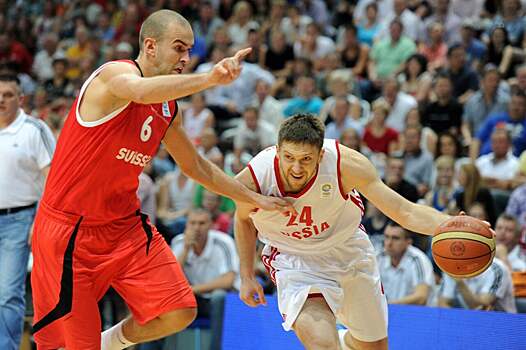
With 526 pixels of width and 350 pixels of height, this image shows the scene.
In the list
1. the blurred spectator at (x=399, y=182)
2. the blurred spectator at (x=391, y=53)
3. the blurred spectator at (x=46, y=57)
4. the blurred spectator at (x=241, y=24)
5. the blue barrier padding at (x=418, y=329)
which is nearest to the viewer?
the blue barrier padding at (x=418, y=329)

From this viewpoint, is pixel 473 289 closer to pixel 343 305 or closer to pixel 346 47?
pixel 343 305

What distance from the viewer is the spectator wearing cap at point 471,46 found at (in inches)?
505

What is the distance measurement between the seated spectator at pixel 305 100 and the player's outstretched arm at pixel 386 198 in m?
6.99

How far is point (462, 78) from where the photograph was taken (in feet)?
40.8

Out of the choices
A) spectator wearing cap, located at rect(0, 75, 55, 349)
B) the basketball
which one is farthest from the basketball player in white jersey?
spectator wearing cap, located at rect(0, 75, 55, 349)

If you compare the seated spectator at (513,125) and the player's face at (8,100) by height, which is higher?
the player's face at (8,100)

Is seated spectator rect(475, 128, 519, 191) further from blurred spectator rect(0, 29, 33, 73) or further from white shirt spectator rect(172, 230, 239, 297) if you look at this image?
blurred spectator rect(0, 29, 33, 73)

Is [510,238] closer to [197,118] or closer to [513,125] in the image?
[513,125]

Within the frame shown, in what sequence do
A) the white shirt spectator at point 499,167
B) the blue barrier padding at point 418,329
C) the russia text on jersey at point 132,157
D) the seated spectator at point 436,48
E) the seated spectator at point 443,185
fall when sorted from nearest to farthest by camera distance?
1. the russia text on jersey at point 132,157
2. the blue barrier padding at point 418,329
3. the seated spectator at point 443,185
4. the white shirt spectator at point 499,167
5. the seated spectator at point 436,48

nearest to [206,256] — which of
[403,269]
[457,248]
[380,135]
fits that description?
[403,269]

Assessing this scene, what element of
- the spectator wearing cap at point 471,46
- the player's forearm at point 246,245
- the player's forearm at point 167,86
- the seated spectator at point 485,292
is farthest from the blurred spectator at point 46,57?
the player's forearm at point 167,86

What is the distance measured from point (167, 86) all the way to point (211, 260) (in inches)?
187

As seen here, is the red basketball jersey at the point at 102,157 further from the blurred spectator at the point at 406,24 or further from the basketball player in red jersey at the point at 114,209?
the blurred spectator at the point at 406,24

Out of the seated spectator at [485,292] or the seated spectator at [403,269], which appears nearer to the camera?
the seated spectator at [485,292]
